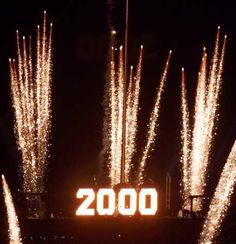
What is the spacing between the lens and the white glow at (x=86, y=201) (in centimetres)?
1966

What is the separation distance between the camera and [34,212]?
852 inches

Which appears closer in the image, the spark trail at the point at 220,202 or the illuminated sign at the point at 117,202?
the illuminated sign at the point at 117,202

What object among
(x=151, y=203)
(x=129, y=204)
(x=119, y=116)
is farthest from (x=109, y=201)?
(x=119, y=116)

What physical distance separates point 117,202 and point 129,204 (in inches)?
12.1

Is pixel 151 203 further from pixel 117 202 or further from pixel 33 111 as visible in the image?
pixel 33 111

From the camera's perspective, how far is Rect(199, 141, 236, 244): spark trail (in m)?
21.1

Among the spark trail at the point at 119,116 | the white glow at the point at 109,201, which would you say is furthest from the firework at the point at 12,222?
the spark trail at the point at 119,116

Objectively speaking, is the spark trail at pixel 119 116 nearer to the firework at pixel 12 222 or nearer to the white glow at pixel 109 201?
the firework at pixel 12 222

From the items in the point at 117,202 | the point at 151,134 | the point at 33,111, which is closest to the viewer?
the point at 117,202

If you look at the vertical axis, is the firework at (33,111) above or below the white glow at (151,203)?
above

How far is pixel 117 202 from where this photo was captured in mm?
19656

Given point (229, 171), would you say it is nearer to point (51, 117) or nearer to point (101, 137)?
point (101, 137)

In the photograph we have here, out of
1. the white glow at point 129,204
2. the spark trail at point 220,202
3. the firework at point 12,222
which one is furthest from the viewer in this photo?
the spark trail at point 220,202

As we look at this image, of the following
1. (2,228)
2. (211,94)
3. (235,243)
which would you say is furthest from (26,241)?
(211,94)
